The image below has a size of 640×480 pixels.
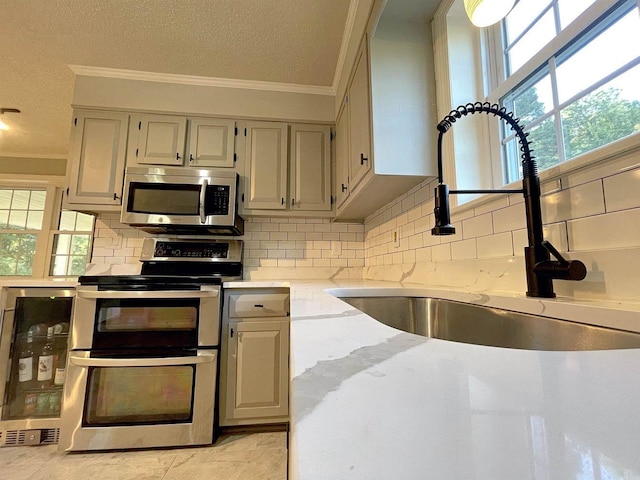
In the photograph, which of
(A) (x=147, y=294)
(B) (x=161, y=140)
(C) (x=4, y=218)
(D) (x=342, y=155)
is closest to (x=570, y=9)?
(D) (x=342, y=155)

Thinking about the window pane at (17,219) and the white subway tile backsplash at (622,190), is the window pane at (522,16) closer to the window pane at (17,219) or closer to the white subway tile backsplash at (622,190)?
the white subway tile backsplash at (622,190)

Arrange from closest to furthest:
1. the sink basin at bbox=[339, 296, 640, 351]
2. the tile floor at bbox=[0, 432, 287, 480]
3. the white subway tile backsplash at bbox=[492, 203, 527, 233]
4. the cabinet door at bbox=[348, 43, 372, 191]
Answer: the sink basin at bbox=[339, 296, 640, 351]
the white subway tile backsplash at bbox=[492, 203, 527, 233]
the tile floor at bbox=[0, 432, 287, 480]
the cabinet door at bbox=[348, 43, 372, 191]

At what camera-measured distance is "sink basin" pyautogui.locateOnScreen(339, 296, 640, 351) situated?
0.59 m

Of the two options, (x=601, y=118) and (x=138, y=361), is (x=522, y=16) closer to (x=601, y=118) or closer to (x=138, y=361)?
(x=601, y=118)

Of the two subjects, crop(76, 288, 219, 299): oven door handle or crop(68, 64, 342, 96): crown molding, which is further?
crop(68, 64, 342, 96): crown molding

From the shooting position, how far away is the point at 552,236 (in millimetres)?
883

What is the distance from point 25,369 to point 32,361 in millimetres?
47

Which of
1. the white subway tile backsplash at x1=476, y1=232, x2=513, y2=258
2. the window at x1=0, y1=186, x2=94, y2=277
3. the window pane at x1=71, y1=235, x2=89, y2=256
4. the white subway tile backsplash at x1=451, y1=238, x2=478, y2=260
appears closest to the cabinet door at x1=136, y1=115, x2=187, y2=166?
the window at x1=0, y1=186, x2=94, y2=277

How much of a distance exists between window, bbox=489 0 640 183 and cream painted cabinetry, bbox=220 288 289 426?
4.69 ft

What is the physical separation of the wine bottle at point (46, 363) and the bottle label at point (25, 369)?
0.04 m

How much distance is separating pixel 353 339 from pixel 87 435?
1.90 meters

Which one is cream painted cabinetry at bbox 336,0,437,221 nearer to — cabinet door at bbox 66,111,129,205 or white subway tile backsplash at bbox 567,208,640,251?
white subway tile backsplash at bbox 567,208,640,251

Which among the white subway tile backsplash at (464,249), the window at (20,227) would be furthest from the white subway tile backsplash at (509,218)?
the window at (20,227)

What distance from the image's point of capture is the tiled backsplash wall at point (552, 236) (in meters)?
0.69
